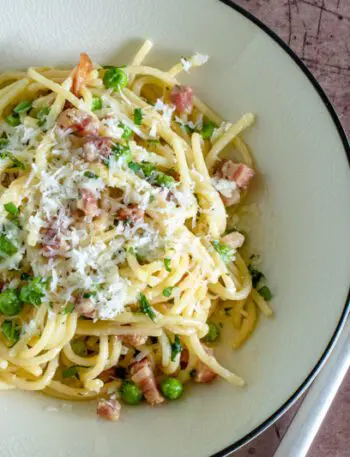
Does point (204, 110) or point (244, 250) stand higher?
point (204, 110)

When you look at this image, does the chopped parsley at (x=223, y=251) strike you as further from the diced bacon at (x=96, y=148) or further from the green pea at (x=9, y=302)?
the green pea at (x=9, y=302)

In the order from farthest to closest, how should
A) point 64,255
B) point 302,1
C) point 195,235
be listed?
point 302,1 < point 195,235 < point 64,255

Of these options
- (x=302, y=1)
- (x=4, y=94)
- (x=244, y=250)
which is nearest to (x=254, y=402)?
(x=244, y=250)

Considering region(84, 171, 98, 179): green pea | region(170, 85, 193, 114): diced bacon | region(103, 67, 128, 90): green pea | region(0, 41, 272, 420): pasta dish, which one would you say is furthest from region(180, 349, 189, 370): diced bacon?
region(103, 67, 128, 90): green pea

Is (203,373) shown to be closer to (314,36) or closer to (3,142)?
(3,142)

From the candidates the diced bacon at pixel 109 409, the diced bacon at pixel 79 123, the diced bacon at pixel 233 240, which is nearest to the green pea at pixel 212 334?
the diced bacon at pixel 233 240

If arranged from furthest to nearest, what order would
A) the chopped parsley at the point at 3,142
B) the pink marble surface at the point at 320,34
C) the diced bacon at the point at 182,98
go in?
the pink marble surface at the point at 320,34
the diced bacon at the point at 182,98
the chopped parsley at the point at 3,142

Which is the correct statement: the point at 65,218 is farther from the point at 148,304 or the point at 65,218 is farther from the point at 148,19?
the point at 148,19

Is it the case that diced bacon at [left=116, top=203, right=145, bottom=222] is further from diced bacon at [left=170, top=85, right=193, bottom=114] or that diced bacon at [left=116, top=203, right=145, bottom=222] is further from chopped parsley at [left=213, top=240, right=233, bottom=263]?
diced bacon at [left=170, top=85, right=193, bottom=114]
